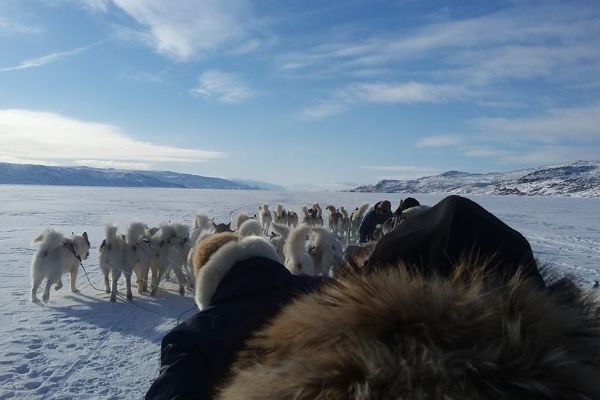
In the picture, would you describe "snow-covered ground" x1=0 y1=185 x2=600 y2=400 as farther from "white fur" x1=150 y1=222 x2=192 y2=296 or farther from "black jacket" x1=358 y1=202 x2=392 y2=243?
"black jacket" x1=358 y1=202 x2=392 y2=243

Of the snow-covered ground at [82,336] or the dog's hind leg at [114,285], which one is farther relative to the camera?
the dog's hind leg at [114,285]

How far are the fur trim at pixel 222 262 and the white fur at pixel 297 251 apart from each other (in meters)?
4.69

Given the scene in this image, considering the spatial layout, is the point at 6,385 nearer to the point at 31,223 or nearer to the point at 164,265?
the point at 164,265

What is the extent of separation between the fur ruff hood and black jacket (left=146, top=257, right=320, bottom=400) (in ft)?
2.40

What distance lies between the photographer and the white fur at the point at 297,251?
269 inches

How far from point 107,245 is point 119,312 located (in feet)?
4.88

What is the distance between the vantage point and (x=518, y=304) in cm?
88

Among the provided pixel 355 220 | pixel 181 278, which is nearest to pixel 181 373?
pixel 181 278

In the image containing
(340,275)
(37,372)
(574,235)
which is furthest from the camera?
(574,235)

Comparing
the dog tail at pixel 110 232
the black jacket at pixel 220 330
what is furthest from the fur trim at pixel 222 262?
the dog tail at pixel 110 232

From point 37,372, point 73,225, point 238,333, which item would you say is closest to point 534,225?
point 73,225

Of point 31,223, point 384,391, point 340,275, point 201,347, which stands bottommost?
point 31,223

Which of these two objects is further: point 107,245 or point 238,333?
point 107,245

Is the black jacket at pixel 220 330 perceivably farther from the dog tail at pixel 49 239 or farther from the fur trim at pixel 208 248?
the dog tail at pixel 49 239
